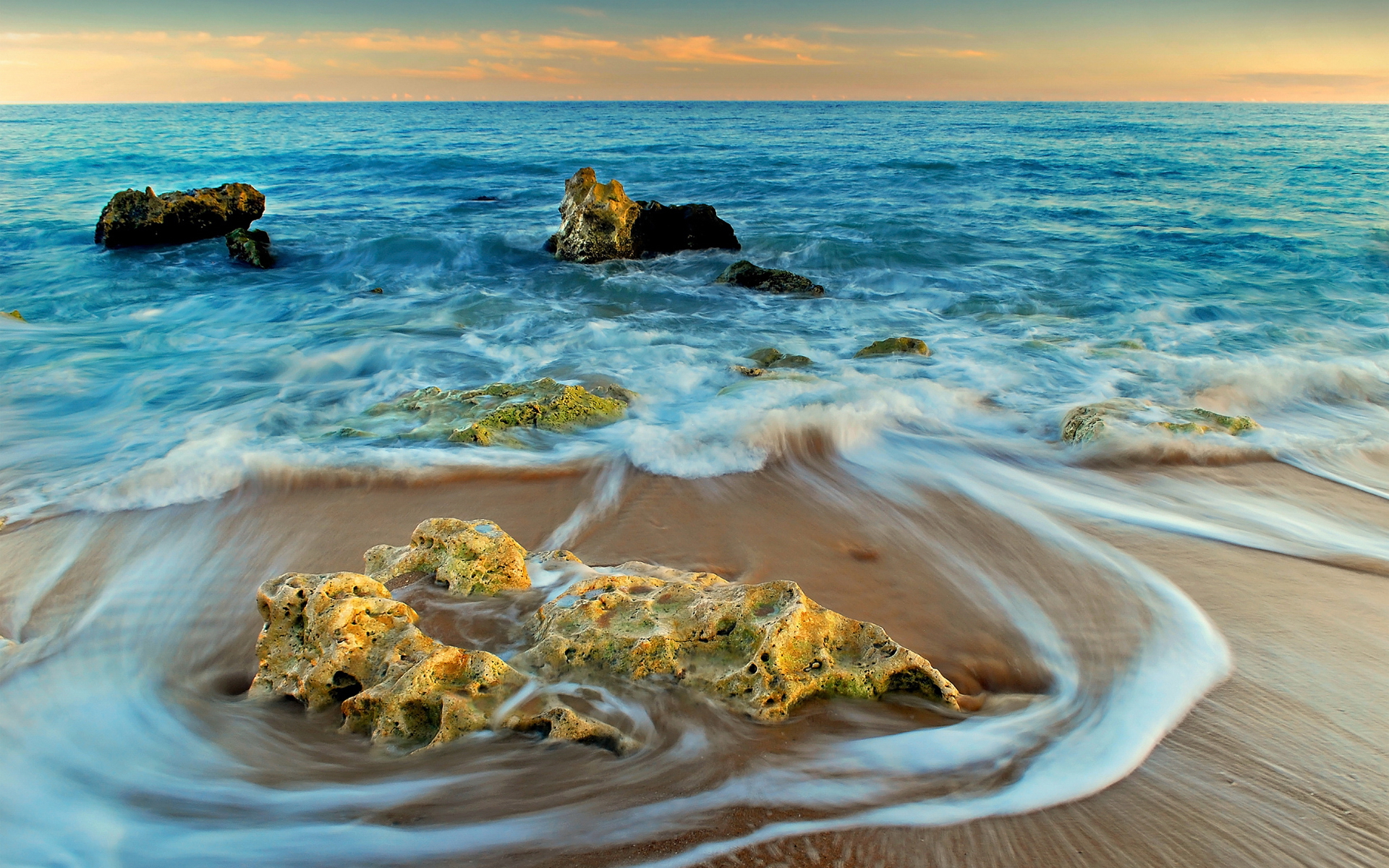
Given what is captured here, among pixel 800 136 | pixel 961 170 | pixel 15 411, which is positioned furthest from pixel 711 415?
pixel 800 136

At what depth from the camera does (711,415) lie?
5.52m

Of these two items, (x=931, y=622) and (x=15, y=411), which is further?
(x=15, y=411)

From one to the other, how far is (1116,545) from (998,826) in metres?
2.31

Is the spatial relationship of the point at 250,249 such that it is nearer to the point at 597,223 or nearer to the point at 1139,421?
the point at 597,223

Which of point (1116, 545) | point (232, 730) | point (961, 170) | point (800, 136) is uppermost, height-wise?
point (800, 136)

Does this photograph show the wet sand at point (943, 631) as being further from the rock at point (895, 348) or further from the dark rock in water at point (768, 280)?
the dark rock in water at point (768, 280)

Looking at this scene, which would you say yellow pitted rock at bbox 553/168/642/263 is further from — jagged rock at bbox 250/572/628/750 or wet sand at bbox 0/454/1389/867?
jagged rock at bbox 250/572/628/750

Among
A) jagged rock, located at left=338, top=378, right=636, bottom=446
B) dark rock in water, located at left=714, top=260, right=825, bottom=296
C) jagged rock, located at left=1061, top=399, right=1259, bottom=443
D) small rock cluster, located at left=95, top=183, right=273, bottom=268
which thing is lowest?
jagged rock, located at left=338, top=378, right=636, bottom=446

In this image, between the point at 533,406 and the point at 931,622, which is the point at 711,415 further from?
the point at 931,622

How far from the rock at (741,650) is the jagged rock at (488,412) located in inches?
104

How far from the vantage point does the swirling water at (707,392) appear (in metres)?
2.20

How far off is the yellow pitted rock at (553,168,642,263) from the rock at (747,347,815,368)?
5256 mm

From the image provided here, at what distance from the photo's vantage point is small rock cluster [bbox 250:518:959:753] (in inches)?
89.6

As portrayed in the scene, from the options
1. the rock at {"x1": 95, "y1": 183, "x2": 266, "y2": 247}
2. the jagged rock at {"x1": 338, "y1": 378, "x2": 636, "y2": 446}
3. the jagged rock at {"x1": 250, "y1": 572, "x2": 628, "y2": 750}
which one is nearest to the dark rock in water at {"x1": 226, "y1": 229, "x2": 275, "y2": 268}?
the rock at {"x1": 95, "y1": 183, "x2": 266, "y2": 247}
